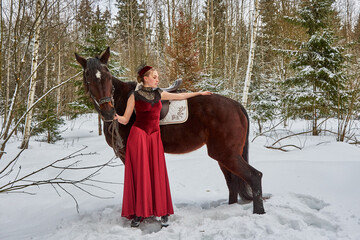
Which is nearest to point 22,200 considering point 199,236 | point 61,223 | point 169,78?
point 61,223

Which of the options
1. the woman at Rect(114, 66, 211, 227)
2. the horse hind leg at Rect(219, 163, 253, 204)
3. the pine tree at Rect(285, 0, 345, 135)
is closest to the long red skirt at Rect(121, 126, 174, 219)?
the woman at Rect(114, 66, 211, 227)

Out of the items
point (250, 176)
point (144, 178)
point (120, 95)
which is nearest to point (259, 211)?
point (250, 176)

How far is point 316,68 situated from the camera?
8.72 m

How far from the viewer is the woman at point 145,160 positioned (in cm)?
265

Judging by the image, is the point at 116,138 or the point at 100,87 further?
the point at 116,138

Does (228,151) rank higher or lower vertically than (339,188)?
higher

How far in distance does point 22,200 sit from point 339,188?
A: 15.8 ft

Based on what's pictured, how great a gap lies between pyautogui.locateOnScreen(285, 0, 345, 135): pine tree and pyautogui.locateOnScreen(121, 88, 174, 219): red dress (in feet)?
23.8

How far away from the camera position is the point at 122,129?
9.69 feet

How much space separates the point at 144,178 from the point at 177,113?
91 centimetres

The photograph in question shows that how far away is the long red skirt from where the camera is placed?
2643 mm

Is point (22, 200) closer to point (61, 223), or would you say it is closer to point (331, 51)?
point (61, 223)

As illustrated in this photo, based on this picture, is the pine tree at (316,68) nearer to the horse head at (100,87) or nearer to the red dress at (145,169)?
the red dress at (145,169)

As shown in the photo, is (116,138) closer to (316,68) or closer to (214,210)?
(214,210)
